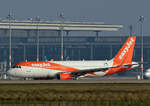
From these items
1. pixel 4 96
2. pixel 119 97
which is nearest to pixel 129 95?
pixel 119 97

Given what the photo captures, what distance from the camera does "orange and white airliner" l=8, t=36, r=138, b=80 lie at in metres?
102

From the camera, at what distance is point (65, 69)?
104 metres

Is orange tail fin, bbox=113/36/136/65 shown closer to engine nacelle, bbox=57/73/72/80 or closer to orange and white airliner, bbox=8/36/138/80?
orange and white airliner, bbox=8/36/138/80

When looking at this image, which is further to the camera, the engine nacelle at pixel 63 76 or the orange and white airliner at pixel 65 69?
the engine nacelle at pixel 63 76

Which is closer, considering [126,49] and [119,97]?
[119,97]

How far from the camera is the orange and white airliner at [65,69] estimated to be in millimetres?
102500

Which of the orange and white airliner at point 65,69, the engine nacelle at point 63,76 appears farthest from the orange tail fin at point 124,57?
the engine nacelle at point 63,76

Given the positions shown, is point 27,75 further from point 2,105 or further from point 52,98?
point 2,105

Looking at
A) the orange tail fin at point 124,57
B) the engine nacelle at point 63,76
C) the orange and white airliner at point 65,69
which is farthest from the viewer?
the orange tail fin at point 124,57

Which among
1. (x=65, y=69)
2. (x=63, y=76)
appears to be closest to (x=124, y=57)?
(x=65, y=69)

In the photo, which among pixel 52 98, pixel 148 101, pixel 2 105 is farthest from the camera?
pixel 52 98

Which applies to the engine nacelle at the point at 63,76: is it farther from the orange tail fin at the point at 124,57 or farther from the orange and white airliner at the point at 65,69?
the orange tail fin at the point at 124,57

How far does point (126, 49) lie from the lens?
10881 centimetres

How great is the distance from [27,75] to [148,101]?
5460 centimetres
